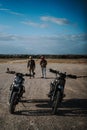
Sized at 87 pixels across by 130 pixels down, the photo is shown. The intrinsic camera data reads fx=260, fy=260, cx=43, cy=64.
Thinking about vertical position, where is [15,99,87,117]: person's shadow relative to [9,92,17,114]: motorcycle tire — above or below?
below

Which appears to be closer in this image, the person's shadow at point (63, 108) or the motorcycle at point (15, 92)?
the motorcycle at point (15, 92)

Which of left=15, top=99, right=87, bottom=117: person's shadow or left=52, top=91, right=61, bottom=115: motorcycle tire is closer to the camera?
left=52, top=91, right=61, bottom=115: motorcycle tire

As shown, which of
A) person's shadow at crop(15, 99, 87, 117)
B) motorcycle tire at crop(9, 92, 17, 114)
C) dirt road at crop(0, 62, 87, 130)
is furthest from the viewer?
person's shadow at crop(15, 99, 87, 117)

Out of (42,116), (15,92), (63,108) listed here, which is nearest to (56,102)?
(42,116)

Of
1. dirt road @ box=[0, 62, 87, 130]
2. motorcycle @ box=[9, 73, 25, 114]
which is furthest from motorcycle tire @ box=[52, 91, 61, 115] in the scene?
motorcycle @ box=[9, 73, 25, 114]

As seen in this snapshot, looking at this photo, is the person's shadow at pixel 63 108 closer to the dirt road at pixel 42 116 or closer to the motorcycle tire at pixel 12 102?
the dirt road at pixel 42 116

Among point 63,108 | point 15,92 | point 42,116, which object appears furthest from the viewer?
point 63,108

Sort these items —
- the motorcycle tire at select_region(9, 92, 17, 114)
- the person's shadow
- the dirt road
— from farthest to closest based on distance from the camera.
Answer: the person's shadow
the motorcycle tire at select_region(9, 92, 17, 114)
the dirt road

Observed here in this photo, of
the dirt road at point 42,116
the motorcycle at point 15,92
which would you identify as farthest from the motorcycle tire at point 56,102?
the motorcycle at point 15,92

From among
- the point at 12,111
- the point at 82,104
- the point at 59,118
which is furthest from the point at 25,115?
the point at 82,104

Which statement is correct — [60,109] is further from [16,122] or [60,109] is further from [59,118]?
[16,122]

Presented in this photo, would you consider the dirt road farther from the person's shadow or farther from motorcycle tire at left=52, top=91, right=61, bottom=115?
motorcycle tire at left=52, top=91, right=61, bottom=115

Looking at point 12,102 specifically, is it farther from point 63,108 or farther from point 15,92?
point 63,108

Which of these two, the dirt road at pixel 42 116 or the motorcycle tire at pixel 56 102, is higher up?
the motorcycle tire at pixel 56 102
